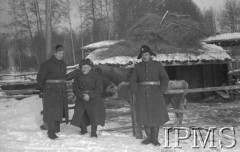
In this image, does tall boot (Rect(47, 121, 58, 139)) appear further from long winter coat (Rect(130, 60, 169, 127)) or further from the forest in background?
the forest in background

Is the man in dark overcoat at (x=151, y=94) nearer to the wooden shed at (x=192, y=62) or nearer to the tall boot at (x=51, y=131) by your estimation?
the tall boot at (x=51, y=131)

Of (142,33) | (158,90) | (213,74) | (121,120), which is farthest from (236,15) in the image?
(158,90)

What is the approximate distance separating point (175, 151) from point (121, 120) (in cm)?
395

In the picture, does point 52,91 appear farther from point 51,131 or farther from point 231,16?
point 231,16

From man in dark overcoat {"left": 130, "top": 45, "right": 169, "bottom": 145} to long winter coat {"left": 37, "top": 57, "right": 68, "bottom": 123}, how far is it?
143cm

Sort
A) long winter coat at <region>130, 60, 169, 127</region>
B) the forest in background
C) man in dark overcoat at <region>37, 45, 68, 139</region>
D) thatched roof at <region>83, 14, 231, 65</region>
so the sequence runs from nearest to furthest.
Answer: long winter coat at <region>130, 60, 169, 127</region> < man in dark overcoat at <region>37, 45, 68, 139</region> < thatched roof at <region>83, 14, 231, 65</region> < the forest in background

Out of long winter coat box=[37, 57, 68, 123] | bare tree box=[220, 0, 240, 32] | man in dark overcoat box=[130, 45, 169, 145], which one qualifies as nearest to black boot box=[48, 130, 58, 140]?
long winter coat box=[37, 57, 68, 123]

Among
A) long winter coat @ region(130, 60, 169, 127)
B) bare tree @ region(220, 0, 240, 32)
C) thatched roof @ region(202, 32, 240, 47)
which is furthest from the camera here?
bare tree @ region(220, 0, 240, 32)

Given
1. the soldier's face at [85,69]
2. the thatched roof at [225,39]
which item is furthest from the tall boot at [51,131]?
the thatched roof at [225,39]

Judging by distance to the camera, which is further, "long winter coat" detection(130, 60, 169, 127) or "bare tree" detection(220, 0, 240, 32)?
"bare tree" detection(220, 0, 240, 32)

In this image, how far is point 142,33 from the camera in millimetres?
12227

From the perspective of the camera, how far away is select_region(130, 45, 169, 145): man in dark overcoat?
4.66 meters

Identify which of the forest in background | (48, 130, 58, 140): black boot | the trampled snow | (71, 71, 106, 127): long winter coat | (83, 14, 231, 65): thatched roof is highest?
the forest in background

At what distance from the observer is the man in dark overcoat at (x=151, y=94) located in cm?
466
